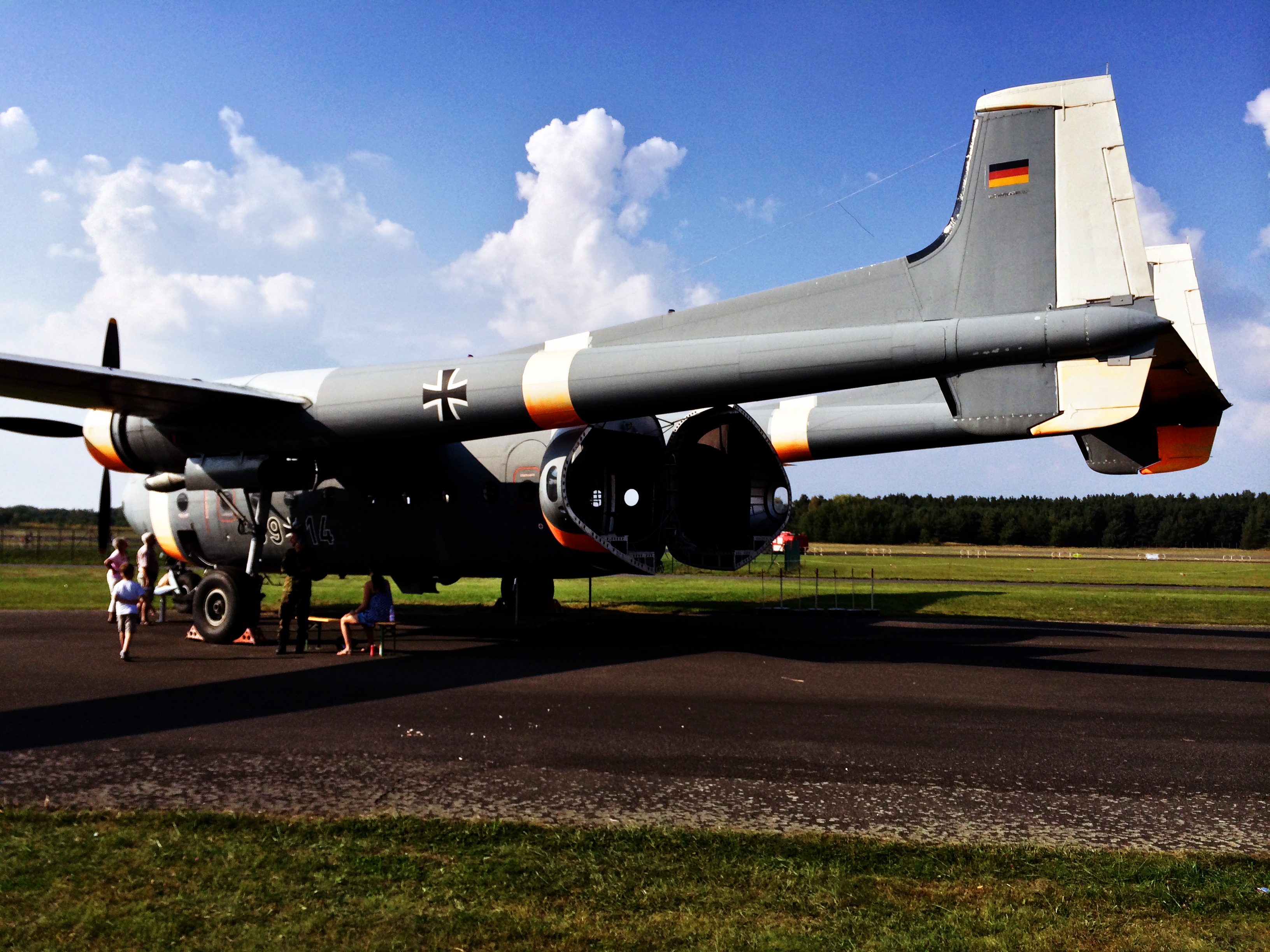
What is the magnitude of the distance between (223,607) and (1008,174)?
14.9 metres

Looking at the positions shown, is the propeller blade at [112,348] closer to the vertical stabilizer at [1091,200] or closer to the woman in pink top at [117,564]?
the woman in pink top at [117,564]

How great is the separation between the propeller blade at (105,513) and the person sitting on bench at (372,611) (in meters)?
7.82

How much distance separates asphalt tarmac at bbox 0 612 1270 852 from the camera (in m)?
6.34

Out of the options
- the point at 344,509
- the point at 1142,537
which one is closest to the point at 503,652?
the point at 344,509

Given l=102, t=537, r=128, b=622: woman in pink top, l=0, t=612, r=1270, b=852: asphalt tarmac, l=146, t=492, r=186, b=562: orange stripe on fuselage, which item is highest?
l=146, t=492, r=186, b=562: orange stripe on fuselage

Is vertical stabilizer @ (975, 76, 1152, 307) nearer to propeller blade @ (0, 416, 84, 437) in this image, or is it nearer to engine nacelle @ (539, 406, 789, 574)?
engine nacelle @ (539, 406, 789, 574)

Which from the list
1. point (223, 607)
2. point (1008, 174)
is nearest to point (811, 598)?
point (223, 607)

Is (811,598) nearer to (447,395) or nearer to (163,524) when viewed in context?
(163,524)

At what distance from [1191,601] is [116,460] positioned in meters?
30.7

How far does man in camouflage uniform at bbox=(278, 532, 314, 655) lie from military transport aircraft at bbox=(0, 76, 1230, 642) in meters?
1.61

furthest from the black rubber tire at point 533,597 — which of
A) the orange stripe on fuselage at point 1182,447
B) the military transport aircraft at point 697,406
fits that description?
the orange stripe on fuselage at point 1182,447

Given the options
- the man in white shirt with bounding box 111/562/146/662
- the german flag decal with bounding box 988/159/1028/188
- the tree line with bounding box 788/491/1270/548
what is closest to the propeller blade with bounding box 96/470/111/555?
the man in white shirt with bounding box 111/562/146/662

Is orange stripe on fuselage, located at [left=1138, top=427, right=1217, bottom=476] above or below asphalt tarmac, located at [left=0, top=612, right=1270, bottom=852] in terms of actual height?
above

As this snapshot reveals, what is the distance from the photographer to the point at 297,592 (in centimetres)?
1482
